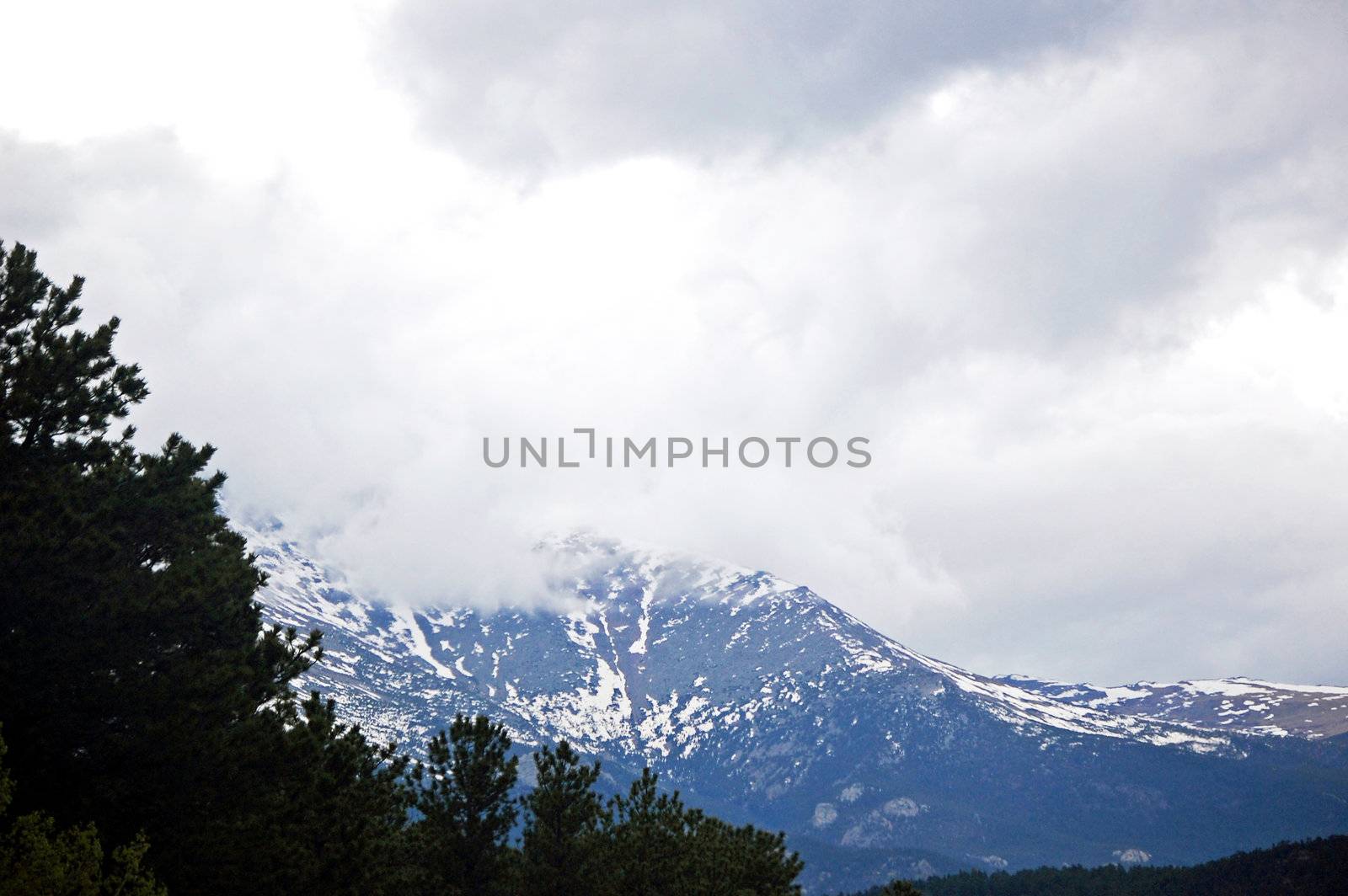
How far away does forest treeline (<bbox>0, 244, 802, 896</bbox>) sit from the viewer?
106ft

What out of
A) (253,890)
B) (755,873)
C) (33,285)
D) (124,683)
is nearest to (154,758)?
(124,683)

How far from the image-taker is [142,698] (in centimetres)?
3412

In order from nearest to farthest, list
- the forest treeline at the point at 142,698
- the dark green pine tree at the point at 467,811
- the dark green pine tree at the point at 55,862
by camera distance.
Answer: the dark green pine tree at the point at 55,862 < the forest treeline at the point at 142,698 < the dark green pine tree at the point at 467,811

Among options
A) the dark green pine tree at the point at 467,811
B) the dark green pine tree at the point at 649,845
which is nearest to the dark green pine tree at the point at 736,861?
the dark green pine tree at the point at 649,845

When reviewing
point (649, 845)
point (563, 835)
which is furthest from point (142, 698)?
point (649, 845)

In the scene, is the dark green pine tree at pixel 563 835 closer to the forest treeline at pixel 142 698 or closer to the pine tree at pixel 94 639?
the forest treeline at pixel 142 698

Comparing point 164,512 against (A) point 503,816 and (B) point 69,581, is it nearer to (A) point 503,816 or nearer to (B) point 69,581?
(B) point 69,581

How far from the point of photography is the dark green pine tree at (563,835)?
50.5m

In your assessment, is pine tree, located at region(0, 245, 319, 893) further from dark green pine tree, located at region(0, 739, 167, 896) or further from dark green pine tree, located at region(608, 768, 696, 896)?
dark green pine tree, located at region(608, 768, 696, 896)

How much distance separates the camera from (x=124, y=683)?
111ft

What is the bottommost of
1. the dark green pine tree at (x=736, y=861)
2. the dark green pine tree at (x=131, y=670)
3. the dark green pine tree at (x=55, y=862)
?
the dark green pine tree at (x=736, y=861)

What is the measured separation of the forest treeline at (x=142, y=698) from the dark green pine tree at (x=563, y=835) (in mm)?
3658

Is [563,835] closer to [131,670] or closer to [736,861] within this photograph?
[736,861]

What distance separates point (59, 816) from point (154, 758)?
8.72 feet
